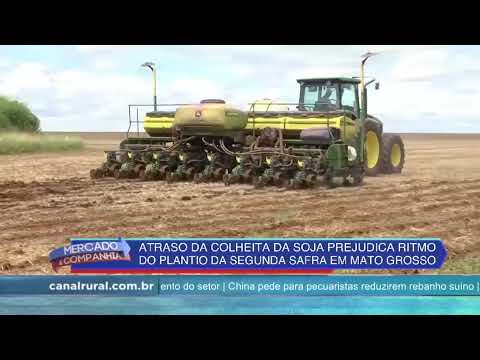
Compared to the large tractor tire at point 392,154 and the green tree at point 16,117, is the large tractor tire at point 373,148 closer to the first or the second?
the large tractor tire at point 392,154

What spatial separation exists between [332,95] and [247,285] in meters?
9.93

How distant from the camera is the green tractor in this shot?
13.5m

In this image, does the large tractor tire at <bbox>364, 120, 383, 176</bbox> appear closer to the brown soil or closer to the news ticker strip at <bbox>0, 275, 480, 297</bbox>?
the brown soil

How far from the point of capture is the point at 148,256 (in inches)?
209

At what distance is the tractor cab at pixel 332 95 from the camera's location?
→ 14328 millimetres

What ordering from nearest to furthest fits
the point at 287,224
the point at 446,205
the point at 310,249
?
the point at 310,249
the point at 287,224
the point at 446,205

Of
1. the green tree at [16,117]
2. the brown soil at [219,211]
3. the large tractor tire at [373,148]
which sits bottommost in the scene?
the brown soil at [219,211]

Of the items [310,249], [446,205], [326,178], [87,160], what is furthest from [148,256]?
[87,160]

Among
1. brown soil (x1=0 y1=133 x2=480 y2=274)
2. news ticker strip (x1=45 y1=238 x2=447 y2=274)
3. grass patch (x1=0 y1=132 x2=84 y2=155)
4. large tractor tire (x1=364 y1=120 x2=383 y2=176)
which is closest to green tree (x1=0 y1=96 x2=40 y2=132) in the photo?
grass patch (x1=0 y1=132 x2=84 y2=155)

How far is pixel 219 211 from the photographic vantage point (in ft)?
34.4

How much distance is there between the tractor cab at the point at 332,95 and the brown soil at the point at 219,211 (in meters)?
1.78

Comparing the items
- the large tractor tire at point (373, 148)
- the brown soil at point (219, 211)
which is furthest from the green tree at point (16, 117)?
the large tractor tire at point (373, 148)

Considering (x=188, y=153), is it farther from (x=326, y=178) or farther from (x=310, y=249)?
(x=310, y=249)

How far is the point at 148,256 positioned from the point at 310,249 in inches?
51.5
